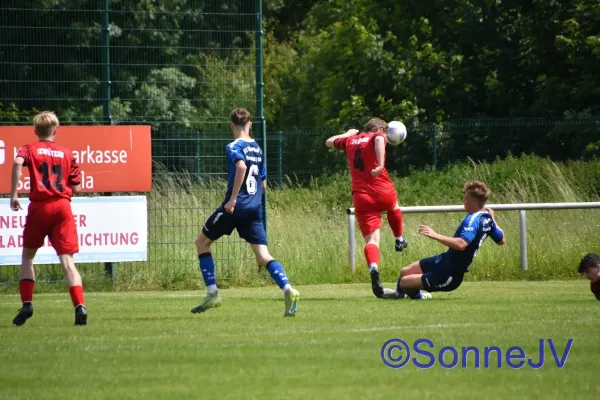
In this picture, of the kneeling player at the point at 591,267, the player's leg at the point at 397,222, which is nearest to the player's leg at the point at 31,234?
the player's leg at the point at 397,222

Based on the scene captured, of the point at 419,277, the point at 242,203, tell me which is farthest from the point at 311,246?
the point at 242,203

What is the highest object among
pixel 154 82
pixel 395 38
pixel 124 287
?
pixel 395 38

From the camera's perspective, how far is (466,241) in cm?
1216

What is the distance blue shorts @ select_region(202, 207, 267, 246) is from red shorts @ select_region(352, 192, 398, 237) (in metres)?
2.19

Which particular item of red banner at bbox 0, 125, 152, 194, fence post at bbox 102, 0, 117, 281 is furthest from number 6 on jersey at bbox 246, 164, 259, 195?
fence post at bbox 102, 0, 117, 281

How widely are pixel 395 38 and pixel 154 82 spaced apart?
22717mm

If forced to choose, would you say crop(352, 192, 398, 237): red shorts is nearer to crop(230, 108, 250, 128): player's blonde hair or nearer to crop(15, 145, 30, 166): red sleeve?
crop(230, 108, 250, 128): player's blonde hair

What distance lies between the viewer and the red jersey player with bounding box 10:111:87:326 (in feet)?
34.5

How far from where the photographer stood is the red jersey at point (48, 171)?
34.4 ft

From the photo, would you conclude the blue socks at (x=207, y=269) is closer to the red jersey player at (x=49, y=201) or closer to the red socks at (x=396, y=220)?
the red jersey player at (x=49, y=201)

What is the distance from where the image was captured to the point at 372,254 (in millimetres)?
13156

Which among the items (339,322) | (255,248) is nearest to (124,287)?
(255,248)

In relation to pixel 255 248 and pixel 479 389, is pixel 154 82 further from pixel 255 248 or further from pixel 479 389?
pixel 479 389

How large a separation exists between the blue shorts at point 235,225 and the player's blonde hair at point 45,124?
177cm
